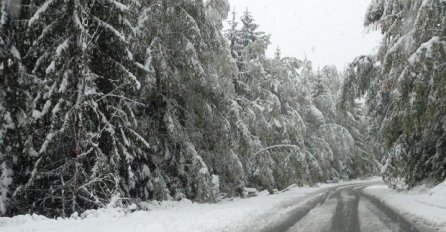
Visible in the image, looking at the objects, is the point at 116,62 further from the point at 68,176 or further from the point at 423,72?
the point at 423,72

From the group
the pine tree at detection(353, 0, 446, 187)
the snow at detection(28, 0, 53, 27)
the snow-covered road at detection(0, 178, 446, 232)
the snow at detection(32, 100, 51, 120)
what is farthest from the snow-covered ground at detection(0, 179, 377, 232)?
the pine tree at detection(353, 0, 446, 187)

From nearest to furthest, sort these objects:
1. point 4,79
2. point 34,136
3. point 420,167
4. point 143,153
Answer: point 4,79
point 34,136
point 143,153
point 420,167

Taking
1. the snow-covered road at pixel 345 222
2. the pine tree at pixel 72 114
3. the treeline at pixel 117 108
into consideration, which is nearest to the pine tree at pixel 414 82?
the snow-covered road at pixel 345 222

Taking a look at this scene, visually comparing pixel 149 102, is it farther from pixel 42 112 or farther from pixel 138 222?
pixel 138 222

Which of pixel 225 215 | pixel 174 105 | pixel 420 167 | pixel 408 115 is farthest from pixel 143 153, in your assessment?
pixel 420 167

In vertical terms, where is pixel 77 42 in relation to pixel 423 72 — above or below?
above

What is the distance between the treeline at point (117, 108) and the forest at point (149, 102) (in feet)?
0.14

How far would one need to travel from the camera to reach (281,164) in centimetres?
2538

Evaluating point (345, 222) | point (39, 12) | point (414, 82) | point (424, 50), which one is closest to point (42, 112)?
point (39, 12)

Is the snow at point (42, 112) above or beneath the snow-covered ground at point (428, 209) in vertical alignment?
above

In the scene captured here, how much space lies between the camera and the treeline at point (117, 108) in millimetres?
11891

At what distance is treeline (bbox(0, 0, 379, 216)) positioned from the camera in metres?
11.9

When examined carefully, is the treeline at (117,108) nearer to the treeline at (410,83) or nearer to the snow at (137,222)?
the snow at (137,222)

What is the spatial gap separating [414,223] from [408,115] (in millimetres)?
4367
